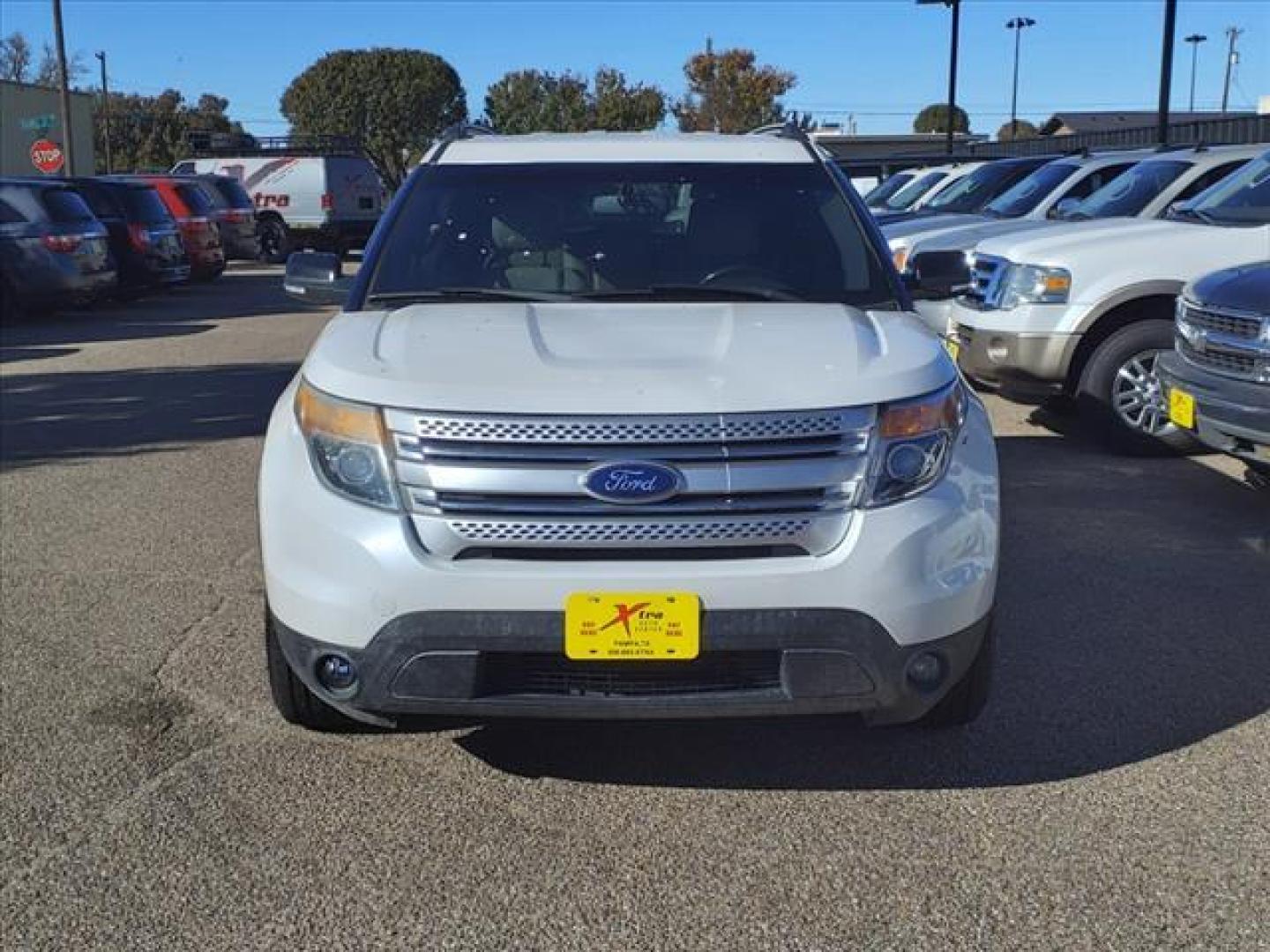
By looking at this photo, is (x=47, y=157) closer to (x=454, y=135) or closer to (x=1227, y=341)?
(x=454, y=135)

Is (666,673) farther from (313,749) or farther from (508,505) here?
(313,749)

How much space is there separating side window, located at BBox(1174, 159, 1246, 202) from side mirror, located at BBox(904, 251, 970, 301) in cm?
587

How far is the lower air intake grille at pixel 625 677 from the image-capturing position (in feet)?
11.5

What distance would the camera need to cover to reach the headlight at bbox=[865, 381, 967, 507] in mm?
3551

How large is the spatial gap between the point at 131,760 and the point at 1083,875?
2671mm

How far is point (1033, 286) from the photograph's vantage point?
8.59m

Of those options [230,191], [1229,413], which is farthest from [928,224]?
[230,191]

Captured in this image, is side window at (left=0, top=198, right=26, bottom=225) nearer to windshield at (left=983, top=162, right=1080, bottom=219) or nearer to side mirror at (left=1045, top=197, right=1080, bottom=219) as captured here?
windshield at (left=983, top=162, right=1080, bottom=219)

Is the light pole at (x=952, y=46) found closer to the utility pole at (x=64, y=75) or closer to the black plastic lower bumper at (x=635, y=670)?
the utility pole at (x=64, y=75)

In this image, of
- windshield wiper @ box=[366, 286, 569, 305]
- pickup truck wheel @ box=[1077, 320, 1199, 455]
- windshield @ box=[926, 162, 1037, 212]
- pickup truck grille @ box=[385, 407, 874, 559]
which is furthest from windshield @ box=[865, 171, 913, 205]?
pickup truck grille @ box=[385, 407, 874, 559]

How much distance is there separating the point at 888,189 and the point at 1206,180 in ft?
36.9

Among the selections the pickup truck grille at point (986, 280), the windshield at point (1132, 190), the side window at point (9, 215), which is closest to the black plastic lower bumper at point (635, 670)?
the pickup truck grille at point (986, 280)

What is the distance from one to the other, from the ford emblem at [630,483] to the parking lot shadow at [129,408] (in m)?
6.49

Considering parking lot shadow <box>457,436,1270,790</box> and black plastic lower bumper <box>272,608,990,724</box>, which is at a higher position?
black plastic lower bumper <box>272,608,990,724</box>
